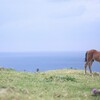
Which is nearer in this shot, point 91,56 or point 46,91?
point 46,91

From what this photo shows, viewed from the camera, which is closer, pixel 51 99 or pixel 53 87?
pixel 51 99

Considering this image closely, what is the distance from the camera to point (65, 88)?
618 inches

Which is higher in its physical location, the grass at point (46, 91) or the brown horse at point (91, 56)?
the brown horse at point (91, 56)

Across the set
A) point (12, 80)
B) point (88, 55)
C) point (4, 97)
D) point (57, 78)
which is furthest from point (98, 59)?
point (4, 97)

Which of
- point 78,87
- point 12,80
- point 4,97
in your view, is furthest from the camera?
point 12,80

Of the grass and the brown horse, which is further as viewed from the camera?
the brown horse

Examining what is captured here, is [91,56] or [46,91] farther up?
[91,56]

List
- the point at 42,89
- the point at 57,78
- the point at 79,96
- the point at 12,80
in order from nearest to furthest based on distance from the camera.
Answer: the point at 79,96
the point at 42,89
the point at 12,80
the point at 57,78

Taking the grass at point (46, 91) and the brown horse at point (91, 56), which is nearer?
the grass at point (46, 91)

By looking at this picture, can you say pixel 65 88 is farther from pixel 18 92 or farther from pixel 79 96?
pixel 18 92

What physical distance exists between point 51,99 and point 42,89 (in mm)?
2241

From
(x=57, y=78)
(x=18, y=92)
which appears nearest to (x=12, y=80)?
(x=57, y=78)

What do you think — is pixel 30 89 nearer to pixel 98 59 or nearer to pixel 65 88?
pixel 65 88

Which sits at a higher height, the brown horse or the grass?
the brown horse
